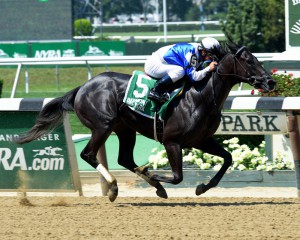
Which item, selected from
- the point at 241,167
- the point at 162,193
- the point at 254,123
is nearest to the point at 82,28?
the point at 241,167

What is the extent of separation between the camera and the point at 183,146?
23.3 feet

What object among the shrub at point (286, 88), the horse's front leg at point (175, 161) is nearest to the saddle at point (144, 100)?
the horse's front leg at point (175, 161)

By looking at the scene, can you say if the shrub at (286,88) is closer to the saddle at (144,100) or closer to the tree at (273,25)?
the saddle at (144,100)

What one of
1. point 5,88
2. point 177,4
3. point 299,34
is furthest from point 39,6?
point 299,34

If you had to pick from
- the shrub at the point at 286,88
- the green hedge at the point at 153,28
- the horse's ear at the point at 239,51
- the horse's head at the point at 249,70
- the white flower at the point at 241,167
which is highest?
the horse's ear at the point at 239,51

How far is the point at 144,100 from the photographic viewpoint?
717 centimetres

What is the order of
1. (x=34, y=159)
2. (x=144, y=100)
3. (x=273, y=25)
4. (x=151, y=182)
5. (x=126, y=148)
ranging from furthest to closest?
(x=273, y=25) → (x=34, y=159) → (x=126, y=148) → (x=151, y=182) → (x=144, y=100)

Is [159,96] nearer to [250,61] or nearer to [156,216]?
[250,61]

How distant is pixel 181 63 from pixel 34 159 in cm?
167

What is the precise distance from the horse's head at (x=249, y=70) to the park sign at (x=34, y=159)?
5.46ft

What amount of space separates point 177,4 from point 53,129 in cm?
5419

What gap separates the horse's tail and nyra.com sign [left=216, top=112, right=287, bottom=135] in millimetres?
1433

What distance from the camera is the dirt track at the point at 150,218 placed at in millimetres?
5520

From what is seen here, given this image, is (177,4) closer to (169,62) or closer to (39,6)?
(39,6)
